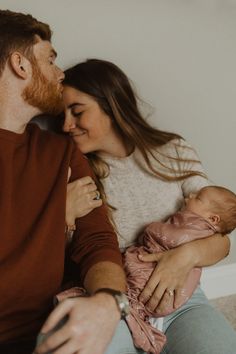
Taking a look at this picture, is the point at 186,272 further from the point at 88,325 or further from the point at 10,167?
the point at 10,167

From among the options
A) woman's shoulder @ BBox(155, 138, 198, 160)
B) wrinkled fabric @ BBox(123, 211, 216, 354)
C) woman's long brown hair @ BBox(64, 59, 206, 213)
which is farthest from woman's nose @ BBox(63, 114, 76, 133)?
wrinkled fabric @ BBox(123, 211, 216, 354)

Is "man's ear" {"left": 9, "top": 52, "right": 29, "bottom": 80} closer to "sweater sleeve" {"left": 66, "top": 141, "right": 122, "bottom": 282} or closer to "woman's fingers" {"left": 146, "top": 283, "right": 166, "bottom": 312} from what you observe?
"sweater sleeve" {"left": 66, "top": 141, "right": 122, "bottom": 282}

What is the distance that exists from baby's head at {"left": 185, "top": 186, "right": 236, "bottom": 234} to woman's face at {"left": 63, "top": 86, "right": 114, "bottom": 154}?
0.43 m

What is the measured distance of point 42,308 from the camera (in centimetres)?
121

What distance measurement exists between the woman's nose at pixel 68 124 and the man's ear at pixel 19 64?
0.25m

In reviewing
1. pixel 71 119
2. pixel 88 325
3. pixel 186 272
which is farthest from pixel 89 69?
pixel 88 325

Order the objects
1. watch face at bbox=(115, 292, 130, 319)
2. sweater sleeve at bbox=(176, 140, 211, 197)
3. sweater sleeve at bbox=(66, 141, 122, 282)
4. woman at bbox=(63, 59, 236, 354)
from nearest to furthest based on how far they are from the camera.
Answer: watch face at bbox=(115, 292, 130, 319) < sweater sleeve at bbox=(66, 141, 122, 282) < woman at bbox=(63, 59, 236, 354) < sweater sleeve at bbox=(176, 140, 211, 197)

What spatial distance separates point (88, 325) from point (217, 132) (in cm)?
122

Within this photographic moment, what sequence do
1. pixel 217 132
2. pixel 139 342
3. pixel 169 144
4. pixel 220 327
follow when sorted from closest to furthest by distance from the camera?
1. pixel 139 342
2. pixel 220 327
3. pixel 169 144
4. pixel 217 132

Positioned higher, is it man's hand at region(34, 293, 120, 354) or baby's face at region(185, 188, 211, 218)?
baby's face at region(185, 188, 211, 218)

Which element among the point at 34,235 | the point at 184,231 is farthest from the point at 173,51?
the point at 34,235

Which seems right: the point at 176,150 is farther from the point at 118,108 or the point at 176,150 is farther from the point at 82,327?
the point at 82,327

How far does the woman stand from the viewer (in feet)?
4.54

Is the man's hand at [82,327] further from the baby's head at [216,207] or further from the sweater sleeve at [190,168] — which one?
the sweater sleeve at [190,168]
